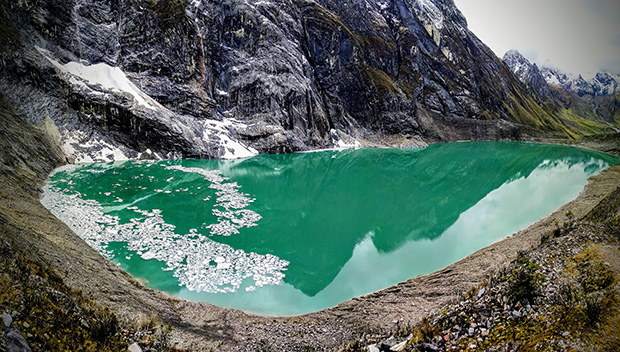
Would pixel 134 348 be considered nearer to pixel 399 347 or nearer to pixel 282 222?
pixel 399 347

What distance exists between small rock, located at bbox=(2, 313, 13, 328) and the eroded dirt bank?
392cm

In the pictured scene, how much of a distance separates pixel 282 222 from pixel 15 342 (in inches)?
855

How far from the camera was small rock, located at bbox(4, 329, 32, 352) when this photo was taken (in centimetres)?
448

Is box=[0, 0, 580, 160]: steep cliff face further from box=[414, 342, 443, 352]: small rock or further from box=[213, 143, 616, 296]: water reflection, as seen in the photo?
box=[414, 342, 443, 352]: small rock

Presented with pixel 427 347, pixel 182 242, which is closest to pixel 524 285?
pixel 427 347

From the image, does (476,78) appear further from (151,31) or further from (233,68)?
(151,31)

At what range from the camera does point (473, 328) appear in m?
6.07

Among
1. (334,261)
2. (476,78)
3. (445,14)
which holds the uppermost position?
(445,14)

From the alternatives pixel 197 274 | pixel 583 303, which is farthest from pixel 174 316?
pixel 583 303

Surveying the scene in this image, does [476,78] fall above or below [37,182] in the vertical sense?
above

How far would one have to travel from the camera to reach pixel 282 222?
26125 millimetres

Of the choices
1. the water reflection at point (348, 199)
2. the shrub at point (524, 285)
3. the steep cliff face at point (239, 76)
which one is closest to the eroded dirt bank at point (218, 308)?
the water reflection at point (348, 199)

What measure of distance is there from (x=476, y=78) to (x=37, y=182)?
14420cm

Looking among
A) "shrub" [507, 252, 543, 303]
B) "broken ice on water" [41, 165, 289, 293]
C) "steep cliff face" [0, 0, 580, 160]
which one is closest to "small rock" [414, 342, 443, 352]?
"shrub" [507, 252, 543, 303]
